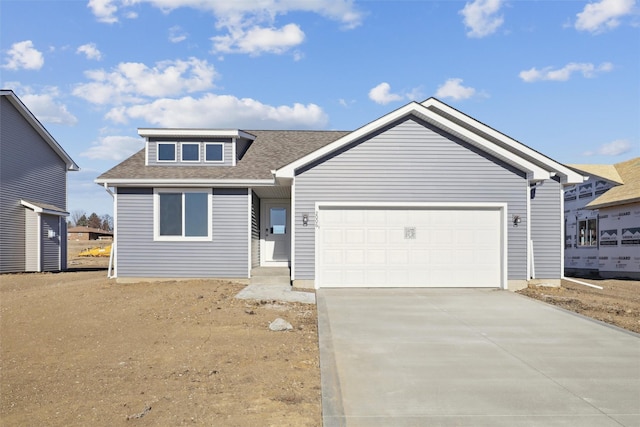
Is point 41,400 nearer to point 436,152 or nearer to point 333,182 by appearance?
point 333,182

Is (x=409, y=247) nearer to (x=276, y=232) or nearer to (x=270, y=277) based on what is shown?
(x=270, y=277)

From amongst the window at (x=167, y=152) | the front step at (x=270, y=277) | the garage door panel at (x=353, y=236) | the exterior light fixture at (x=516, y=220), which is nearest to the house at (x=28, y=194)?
the window at (x=167, y=152)

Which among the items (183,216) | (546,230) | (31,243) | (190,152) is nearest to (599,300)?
(546,230)

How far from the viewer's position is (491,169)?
1410 centimetres

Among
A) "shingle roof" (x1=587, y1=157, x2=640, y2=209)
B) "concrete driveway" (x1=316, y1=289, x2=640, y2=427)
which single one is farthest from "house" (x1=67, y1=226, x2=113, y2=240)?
"concrete driveway" (x1=316, y1=289, x2=640, y2=427)

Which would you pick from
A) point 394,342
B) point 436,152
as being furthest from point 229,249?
point 394,342

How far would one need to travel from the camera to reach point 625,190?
21719 mm

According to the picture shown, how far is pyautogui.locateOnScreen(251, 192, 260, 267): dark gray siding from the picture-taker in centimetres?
1582

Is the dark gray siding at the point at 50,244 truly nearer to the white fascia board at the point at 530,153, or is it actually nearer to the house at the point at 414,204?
the house at the point at 414,204

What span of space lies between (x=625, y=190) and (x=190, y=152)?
720 inches

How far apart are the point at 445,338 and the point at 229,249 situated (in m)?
8.12

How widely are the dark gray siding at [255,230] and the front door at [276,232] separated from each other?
1.08 feet

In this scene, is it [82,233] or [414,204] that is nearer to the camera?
[414,204]

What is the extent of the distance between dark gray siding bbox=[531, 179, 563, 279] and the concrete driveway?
12.4ft
